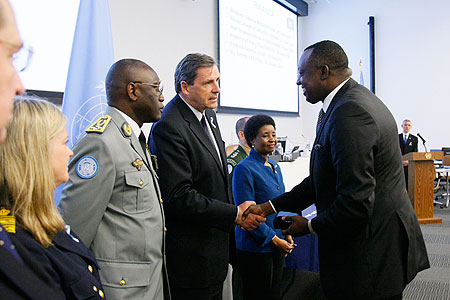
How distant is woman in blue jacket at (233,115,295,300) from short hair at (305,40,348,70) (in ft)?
2.72

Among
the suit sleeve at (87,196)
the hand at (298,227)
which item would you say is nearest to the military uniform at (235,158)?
the hand at (298,227)

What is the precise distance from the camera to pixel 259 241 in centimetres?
225

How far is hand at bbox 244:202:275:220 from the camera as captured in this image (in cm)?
205

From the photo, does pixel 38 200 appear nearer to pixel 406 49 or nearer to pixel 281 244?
pixel 281 244

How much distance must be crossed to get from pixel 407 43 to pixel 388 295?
8.22 m

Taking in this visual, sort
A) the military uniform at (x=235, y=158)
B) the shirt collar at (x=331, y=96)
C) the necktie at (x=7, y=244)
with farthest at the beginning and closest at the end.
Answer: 1. the military uniform at (x=235, y=158)
2. the shirt collar at (x=331, y=96)
3. the necktie at (x=7, y=244)

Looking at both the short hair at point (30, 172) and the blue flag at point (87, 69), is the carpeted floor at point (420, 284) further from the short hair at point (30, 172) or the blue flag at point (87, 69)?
the short hair at point (30, 172)

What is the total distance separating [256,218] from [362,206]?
0.72 meters

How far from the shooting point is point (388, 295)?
1432mm

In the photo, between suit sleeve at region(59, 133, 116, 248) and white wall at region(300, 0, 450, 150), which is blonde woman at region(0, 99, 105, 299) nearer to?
suit sleeve at region(59, 133, 116, 248)

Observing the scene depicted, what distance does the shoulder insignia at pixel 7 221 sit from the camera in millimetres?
790

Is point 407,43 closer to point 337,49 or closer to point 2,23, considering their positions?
point 337,49

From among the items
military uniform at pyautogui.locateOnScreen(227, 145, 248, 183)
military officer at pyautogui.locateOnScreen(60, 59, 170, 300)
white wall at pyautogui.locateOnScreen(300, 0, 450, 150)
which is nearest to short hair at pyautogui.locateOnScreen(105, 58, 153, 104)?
military officer at pyautogui.locateOnScreen(60, 59, 170, 300)

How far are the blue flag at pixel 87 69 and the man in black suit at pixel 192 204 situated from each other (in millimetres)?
752
